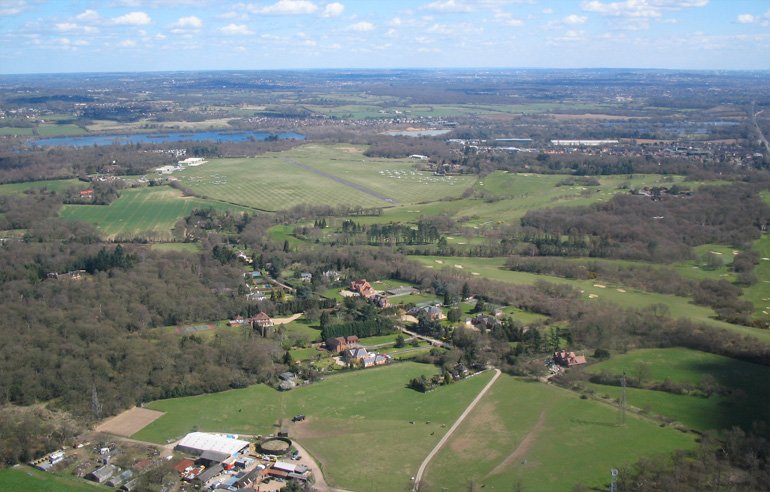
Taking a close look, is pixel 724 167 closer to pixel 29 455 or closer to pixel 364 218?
pixel 364 218

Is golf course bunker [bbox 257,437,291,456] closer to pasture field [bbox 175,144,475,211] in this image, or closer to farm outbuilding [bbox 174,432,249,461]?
farm outbuilding [bbox 174,432,249,461]

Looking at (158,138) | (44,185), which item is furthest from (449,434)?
(158,138)

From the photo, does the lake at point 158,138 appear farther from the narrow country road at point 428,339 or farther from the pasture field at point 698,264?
the narrow country road at point 428,339

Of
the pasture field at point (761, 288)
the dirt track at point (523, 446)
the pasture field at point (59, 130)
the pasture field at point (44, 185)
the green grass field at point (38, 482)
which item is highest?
the pasture field at point (59, 130)

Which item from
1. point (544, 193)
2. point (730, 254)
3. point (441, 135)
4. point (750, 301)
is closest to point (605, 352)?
point (750, 301)

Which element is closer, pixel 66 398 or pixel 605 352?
pixel 66 398

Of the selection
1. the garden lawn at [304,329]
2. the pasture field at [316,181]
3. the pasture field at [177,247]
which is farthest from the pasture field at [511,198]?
the garden lawn at [304,329]

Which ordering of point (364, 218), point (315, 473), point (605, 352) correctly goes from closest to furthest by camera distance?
point (315, 473)
point (605, 352)
point (364, 218)
